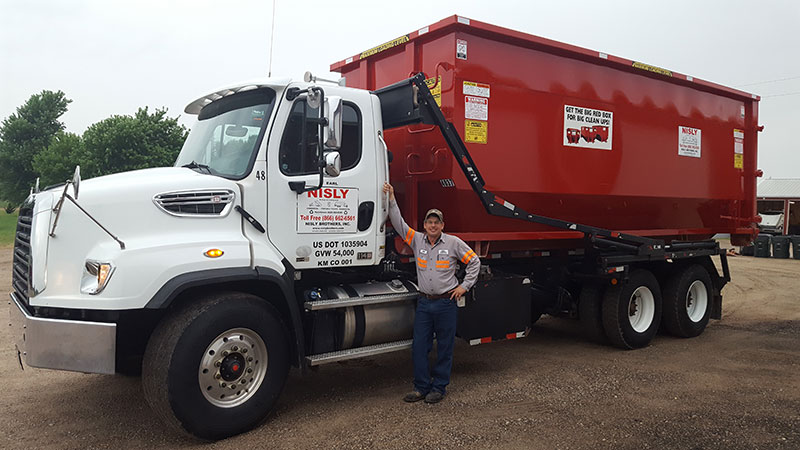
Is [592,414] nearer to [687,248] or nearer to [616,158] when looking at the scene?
[616,158]

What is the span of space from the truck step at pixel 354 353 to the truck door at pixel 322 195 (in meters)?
0.78

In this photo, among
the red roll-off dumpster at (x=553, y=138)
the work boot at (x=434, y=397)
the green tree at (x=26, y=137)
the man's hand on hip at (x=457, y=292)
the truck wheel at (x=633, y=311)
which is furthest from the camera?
the green tree at (x=26, y=137)

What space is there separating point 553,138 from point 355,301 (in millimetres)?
2998

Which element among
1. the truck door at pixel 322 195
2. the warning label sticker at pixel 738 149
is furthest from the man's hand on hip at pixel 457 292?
the warning label sticker at pixel 738 149

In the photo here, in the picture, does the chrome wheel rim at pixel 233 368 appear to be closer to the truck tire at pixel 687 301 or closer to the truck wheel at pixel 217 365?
the truck wheel at pixel 217 365

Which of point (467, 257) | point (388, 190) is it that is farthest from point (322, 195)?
point (467, 257)

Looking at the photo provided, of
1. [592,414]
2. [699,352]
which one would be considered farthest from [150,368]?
[699,352]

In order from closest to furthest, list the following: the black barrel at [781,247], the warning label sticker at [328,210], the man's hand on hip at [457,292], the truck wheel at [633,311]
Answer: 1. the warning label sticker at [328,210]
2. the man's hand on hip at [457,292]
3. the truck wheel at [633,311]
4. the black barrel at [781,247]

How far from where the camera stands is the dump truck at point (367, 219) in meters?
4.15

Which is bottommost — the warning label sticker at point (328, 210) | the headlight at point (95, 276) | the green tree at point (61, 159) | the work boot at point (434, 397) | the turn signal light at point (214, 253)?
the work boot at point (434, 397)

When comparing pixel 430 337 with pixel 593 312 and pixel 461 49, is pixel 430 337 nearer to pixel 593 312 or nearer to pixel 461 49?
pixel 461 49

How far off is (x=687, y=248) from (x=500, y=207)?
381 cm

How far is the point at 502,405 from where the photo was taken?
5.14m

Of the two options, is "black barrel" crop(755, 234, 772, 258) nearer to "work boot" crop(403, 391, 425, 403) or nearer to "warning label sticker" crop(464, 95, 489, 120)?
"warning label sticker" crop(464, 95, 489, 120)
